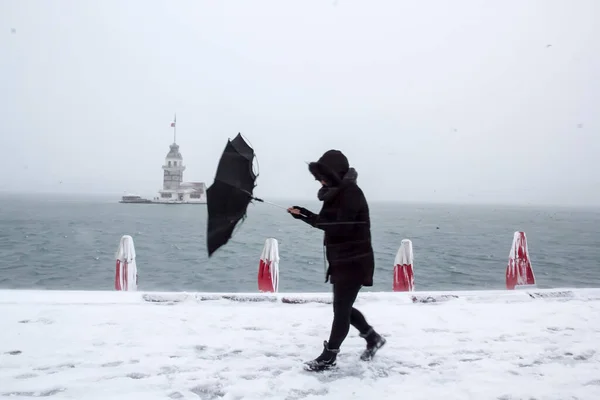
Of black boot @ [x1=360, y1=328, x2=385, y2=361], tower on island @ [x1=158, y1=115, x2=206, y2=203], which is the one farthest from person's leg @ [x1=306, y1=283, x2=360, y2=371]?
tower on island @ [x1=158, y1=115, x2=206, y2=203]

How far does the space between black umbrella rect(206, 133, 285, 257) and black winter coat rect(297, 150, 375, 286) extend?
653 mm

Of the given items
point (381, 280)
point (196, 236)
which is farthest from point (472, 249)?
point (196, 236)

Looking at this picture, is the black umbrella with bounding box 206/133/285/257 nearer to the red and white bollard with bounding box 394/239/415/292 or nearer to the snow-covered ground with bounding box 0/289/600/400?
the snow-covered ground with bounding box 0/289/600/400

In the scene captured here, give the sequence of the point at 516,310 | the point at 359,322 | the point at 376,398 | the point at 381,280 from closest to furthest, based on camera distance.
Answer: the point at 376,398, the point at 359,322, the point at 516,310, the point at 381,280

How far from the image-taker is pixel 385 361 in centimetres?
376

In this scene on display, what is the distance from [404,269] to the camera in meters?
7.17

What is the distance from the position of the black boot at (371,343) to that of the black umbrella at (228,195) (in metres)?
1.50

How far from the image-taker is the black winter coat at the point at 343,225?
11.1 ft

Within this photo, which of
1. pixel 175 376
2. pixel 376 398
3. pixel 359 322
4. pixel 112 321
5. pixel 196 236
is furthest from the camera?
pixel 196 236

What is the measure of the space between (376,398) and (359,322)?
75 cm

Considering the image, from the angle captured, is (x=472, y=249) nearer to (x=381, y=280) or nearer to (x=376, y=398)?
(x=381, y=280)

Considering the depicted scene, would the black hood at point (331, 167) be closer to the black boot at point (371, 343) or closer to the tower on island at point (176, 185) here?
the black boot at point (371, 343)

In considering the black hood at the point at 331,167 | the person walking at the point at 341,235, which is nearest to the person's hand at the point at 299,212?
the person walking at the point at 341,235

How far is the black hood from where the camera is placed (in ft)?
11.3
